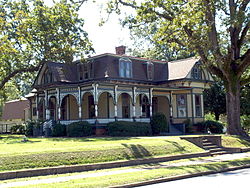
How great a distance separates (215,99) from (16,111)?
2950cm

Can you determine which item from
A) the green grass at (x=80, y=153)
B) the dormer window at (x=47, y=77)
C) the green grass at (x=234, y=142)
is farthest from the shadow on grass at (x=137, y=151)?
the dormer window at (x=47, y=77)

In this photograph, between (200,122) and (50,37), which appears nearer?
(50,37)

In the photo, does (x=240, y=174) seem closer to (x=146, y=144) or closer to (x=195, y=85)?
(x=146, y=144)

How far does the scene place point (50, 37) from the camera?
106ft

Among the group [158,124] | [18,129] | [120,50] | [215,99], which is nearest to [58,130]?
[158,124]

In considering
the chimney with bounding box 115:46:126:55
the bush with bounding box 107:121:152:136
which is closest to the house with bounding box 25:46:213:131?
the chimney with bounding box 115:46:126:55

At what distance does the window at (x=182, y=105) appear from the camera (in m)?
37.9

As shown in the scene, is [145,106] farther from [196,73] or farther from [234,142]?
[234,142]

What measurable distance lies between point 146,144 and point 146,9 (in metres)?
10.1

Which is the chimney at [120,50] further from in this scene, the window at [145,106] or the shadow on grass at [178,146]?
the shadow on grass at [178,146]

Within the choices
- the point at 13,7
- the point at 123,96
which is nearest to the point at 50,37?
the point at 13,7

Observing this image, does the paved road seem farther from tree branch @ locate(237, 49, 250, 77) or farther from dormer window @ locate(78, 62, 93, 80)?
dormer window @ locate(78, 62, 93, 80)

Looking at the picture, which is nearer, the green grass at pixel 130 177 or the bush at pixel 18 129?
the green grass at pixel 130 177

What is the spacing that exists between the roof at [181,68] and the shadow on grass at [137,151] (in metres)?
19.8
